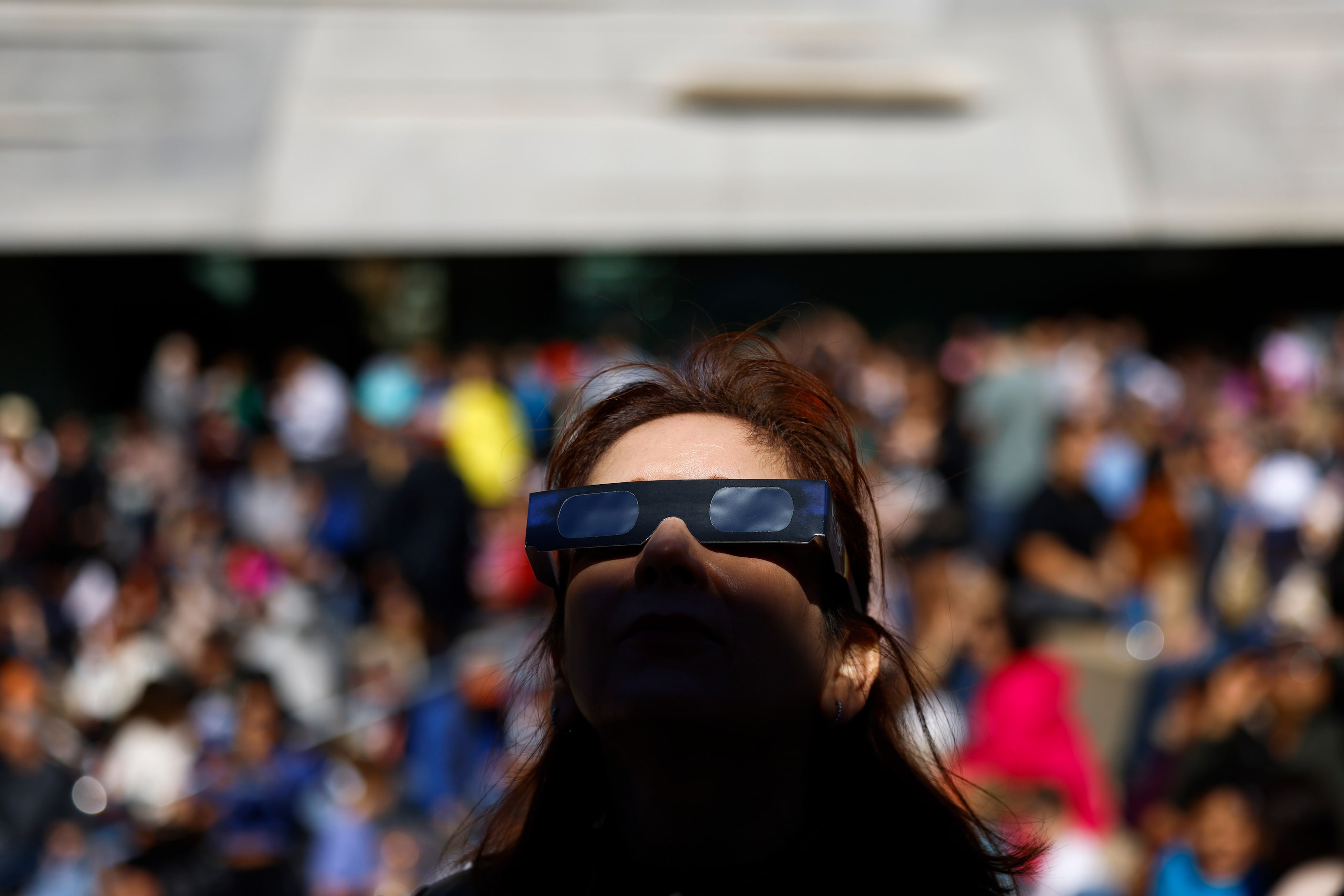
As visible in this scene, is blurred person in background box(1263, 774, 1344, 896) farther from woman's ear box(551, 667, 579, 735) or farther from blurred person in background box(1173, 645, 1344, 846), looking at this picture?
woman's ear box(551, 667, 579, 735)

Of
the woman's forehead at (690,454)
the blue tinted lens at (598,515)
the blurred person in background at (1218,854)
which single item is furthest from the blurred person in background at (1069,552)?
Result: the blue tinted lens at (598,515)

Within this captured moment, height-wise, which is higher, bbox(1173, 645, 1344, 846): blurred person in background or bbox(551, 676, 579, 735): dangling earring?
bbox(551, 676, 579, 735): dangling earring

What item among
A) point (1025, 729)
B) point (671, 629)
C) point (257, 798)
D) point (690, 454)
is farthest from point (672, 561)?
point (257, 798)

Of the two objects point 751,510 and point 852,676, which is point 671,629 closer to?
point 751,510

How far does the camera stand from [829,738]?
1426 mm

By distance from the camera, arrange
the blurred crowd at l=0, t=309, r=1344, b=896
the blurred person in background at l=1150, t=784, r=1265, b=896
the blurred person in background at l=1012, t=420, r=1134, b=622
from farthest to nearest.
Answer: the blurred person in background at l=1012, t=420, r=1134, b=622, the blurred crowd at l=0, t=309, r=1344, b=896, the blurred person in background at l=1150, t=784, r=1265, b=896

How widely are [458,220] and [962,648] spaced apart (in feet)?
28.6

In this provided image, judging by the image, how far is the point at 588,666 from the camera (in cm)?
126

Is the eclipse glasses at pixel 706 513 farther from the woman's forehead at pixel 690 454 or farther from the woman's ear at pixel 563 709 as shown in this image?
the woman's ear at pixel 563 709

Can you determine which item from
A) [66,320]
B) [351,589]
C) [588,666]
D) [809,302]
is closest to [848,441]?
[809,302]

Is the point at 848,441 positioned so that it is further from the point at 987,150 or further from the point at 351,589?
the point at 987,150

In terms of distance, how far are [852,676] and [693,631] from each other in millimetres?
234

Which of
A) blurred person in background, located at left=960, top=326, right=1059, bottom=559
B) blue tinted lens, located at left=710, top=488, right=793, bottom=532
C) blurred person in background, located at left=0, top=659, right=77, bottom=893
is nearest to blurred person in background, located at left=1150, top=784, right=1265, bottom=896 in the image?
blue tinted lens, located at left=710, top=488, right=793, bottom=532

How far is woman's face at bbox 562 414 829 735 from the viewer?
47.4 inches
